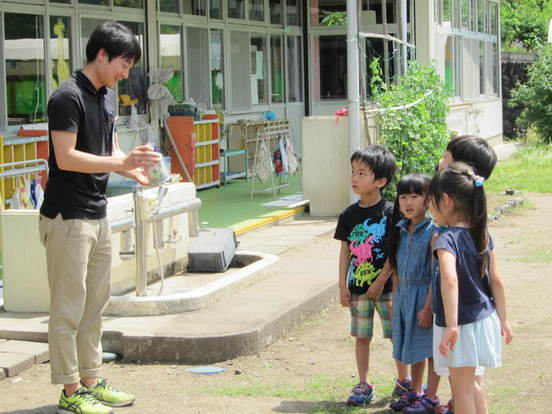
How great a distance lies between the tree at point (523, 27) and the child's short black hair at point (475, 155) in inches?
1310

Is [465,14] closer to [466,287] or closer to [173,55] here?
[173,55]

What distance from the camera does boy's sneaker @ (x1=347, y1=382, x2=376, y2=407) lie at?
5.34m

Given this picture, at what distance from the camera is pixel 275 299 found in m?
7.29

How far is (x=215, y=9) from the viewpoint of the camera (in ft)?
51.4

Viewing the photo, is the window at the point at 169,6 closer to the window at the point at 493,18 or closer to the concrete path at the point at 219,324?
the concrete path at the point at 219,324

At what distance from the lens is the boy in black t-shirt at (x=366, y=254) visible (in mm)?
5434

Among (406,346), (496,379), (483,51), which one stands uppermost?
(483,51)

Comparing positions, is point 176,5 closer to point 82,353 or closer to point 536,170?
point 536,170

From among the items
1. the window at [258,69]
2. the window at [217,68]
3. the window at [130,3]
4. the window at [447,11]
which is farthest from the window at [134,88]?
the window at [447,11]

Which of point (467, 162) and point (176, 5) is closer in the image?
point (467, 162)

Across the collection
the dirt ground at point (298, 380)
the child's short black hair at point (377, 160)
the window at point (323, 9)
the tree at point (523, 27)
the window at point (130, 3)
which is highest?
the tree at point (523, 27)

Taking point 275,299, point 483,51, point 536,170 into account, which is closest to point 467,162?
point 275,299

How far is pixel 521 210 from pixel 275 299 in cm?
680

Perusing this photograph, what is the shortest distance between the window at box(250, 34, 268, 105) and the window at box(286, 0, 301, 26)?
50.6 inches
